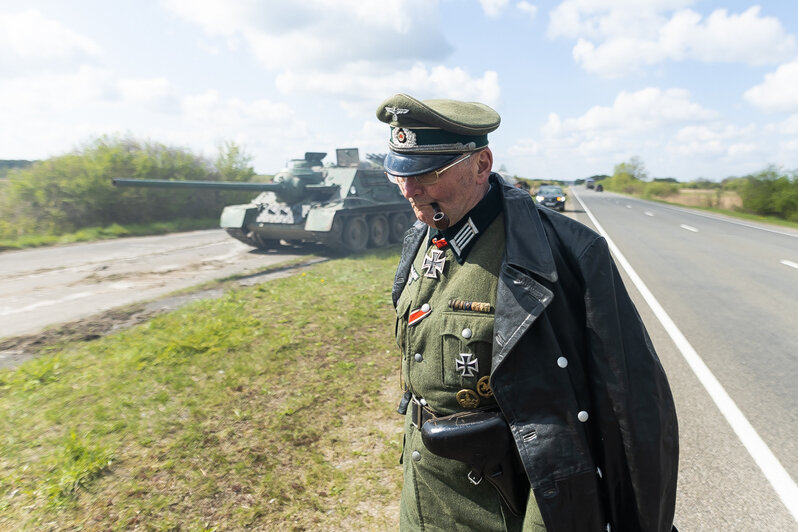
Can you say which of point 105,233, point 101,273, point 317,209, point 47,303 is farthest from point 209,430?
point 105,233

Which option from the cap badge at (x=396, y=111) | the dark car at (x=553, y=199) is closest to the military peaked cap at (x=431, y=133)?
the cap badge at (x=396, y=111)

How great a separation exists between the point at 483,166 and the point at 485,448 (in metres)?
0.90

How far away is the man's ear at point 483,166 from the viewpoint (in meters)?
1.75

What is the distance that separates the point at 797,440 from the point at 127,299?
8607 millimetres

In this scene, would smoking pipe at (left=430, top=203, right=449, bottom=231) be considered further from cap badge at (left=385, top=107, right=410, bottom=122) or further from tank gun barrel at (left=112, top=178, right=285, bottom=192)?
tank gun barrel at (left=112, top=178, right=285, bottom=192)

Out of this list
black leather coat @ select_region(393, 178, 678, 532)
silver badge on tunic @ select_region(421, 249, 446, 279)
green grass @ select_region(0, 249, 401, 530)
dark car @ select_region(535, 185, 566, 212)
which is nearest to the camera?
A: black leather coat @ select_region(393, 178, 678, 532)

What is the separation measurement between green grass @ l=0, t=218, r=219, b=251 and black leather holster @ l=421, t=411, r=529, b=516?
16.8 m

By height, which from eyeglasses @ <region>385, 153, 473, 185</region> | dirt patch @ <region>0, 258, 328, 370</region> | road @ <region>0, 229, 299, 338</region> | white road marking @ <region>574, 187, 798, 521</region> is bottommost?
road @ <region>0, 229, 299, 338</region>

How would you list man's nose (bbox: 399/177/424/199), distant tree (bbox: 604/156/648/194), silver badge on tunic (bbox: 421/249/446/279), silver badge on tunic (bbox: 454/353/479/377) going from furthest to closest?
distant tree (bbox: 604/156/648/194), silver badge on tunic (bbox: 421/249/446/279), man's nose (bbox: 399/177/424/199), silver badge on tunic (bbox: 454/353/479/377)

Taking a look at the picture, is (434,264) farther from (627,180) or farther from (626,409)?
(627,180)

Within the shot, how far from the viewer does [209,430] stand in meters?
3.90

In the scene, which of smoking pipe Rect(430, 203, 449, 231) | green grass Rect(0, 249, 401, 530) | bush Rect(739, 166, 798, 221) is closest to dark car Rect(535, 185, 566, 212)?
bush Rect(739, 166, 798, 221)

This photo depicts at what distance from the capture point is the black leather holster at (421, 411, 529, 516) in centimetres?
153

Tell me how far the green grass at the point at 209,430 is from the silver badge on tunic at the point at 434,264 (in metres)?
1.70
